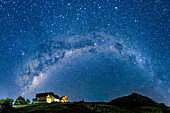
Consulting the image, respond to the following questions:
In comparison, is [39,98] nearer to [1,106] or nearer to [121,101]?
[1,106]

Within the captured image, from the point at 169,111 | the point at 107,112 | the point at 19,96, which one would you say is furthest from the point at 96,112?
the point at 19,96

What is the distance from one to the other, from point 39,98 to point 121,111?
46.7 meters

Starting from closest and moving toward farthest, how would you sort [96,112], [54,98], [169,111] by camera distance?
[169,111]
[96,112]
[54,98]

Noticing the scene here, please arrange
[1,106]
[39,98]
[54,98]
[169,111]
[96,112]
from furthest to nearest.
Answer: [54,98], [39,98], [1,106], [96,112], [169,111]

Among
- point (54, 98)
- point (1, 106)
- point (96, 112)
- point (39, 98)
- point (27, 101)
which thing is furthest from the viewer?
point (54, 98)

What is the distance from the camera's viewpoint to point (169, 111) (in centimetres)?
1438

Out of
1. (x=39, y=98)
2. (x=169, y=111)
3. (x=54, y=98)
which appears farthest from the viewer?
(x=54, y=98)

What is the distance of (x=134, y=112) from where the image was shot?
15047 mm

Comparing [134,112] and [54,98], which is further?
[54,98]

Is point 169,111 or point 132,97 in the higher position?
point 132,97

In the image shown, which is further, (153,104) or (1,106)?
(1,106)

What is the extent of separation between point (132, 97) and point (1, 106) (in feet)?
74.3

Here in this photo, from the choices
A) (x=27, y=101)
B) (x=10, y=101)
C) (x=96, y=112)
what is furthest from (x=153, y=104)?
(x=27, y=101)

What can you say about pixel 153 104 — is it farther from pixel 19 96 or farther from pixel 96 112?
pixel 19 96
